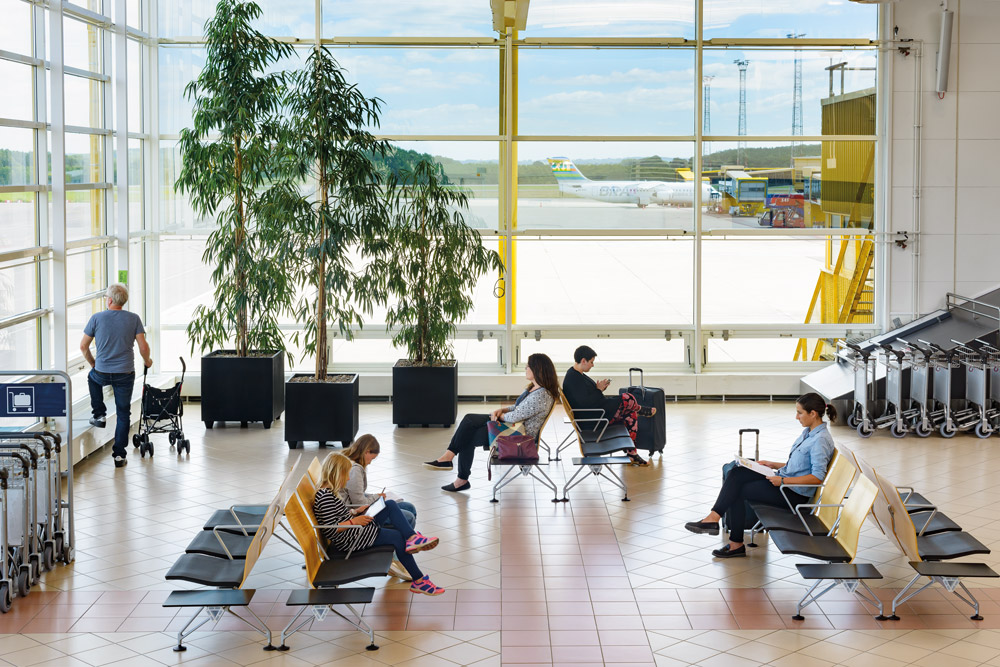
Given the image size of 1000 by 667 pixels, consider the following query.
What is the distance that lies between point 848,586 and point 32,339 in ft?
23.2

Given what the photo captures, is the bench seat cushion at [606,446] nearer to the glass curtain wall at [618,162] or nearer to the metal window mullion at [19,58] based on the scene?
the glass curtain wall at [618,162]

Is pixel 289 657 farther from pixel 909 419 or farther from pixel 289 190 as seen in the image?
pixel 909 419

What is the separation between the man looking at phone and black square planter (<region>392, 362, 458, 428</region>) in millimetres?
2220

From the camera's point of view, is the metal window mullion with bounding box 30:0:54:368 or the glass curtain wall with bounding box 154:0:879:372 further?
the glass curtain wall with bounding box 154:0:879:372

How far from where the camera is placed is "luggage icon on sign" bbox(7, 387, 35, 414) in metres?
6.92

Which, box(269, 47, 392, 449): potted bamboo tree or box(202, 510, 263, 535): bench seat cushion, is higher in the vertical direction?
box(269, 47, 392, 449): potted bamboo tree

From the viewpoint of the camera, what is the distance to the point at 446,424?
11562mm

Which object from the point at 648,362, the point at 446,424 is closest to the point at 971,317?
the point at 648,362

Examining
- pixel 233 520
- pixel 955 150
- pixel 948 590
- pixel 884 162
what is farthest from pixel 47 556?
pixel 955 150

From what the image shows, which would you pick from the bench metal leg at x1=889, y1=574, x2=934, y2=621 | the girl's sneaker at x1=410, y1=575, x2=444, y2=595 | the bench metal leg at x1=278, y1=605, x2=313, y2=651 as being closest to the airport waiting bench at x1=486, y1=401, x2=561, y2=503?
the girl's sneaker at x1=410, y1=575, x2=444, y2=595

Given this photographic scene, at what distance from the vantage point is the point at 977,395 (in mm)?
11266

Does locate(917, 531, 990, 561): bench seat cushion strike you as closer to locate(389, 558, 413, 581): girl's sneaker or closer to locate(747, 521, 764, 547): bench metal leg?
locate(747, 521, 764, 547): bench metal leg

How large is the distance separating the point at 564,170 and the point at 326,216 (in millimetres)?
4070

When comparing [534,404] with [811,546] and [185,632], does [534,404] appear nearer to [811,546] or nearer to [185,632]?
[811,546]
